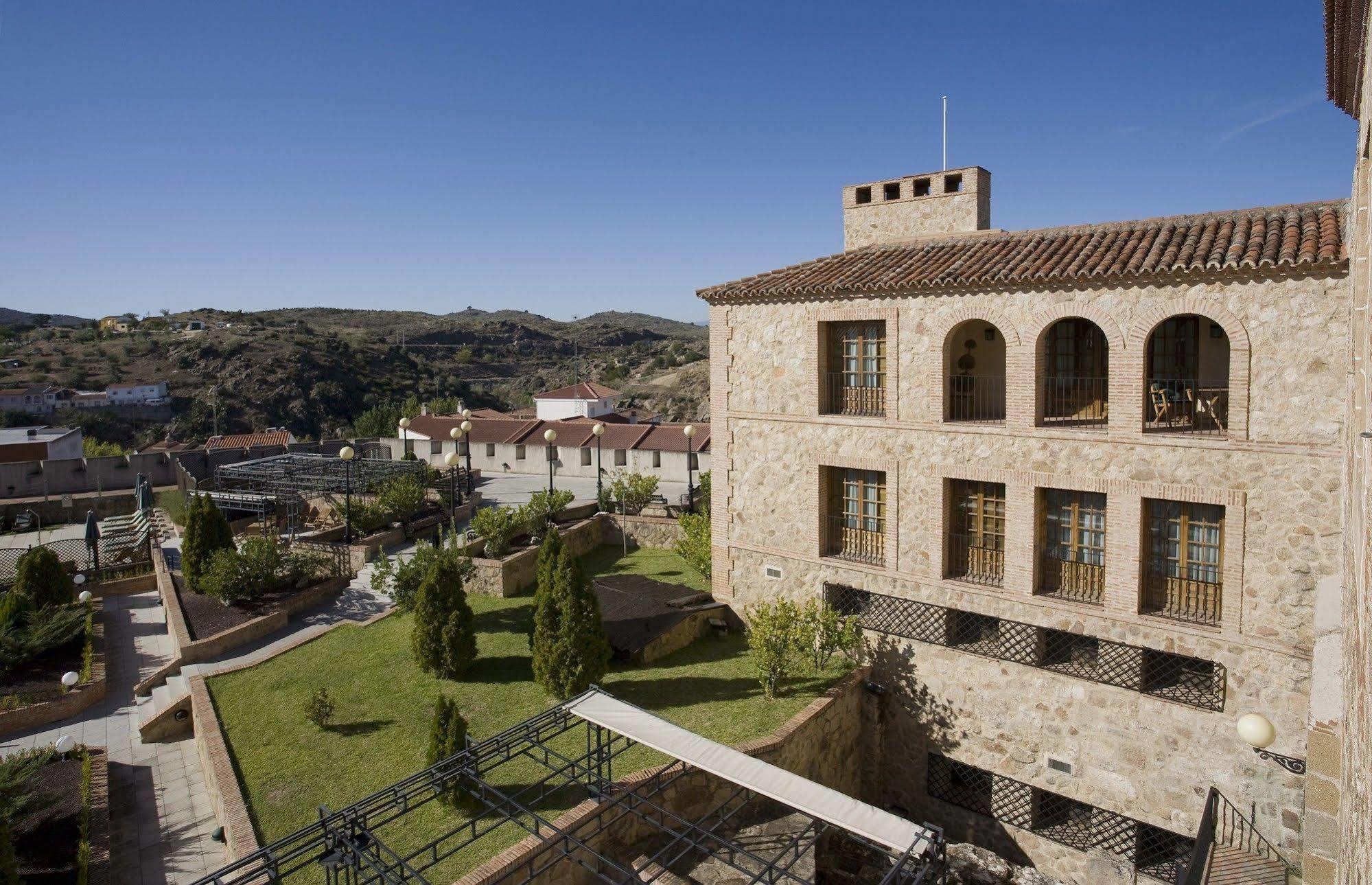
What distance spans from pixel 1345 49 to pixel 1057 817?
11.8 meters

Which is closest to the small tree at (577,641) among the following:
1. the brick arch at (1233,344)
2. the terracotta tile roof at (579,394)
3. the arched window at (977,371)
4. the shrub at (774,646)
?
the shrub at (774,646)

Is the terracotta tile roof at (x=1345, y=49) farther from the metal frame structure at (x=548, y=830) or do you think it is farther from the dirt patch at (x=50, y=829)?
the dirt patch at (x=50, y=829)

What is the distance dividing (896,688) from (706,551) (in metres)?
6.14

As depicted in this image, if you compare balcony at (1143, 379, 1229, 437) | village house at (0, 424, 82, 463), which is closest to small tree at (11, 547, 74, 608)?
village house at (0, 424, 82, 463)

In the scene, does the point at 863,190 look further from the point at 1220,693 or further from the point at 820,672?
the point at 1220,693

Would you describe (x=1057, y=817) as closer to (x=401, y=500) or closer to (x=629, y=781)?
(x=629, y=781)

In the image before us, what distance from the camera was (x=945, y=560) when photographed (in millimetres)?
14430

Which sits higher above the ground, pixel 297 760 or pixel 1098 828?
pixel 297 760

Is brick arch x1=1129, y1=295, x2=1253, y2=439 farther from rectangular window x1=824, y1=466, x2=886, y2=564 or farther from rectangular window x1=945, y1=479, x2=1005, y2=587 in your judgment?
rectangular window x1=824, y1=466, x2=886, y2=564

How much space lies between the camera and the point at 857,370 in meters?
15.5

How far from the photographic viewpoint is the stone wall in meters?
10.9

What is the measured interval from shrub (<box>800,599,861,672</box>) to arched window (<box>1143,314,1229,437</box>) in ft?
20.5

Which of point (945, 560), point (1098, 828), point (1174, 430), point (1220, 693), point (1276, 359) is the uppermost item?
point (1276, 359)

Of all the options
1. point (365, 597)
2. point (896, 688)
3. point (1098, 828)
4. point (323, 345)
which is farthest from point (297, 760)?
point (323, 345)
